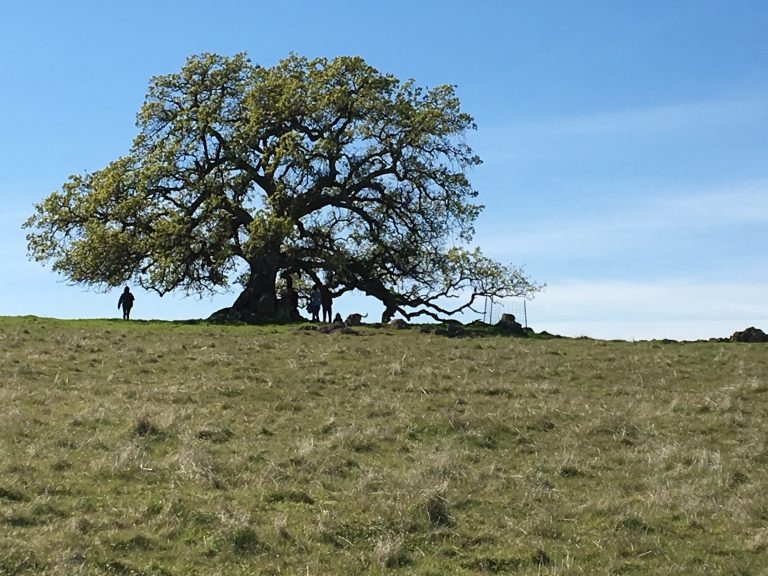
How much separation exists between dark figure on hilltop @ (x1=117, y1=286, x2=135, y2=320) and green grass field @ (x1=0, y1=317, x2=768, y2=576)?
19.1 metres

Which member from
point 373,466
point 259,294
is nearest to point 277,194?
point 259,294

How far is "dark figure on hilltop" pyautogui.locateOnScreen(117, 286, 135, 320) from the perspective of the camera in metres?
49.1

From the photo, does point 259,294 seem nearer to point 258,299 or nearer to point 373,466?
point 258,299

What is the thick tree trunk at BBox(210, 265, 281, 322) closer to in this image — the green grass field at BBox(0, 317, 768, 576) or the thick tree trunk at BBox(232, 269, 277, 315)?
the thick tree trunk at BBox(232, 269, 277, 315)

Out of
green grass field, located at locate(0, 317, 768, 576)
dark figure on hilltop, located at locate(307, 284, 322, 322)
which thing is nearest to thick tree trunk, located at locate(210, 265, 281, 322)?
dark figure on hilltop, located at locate(307, 284, 322, 322)

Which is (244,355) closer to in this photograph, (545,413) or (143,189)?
(545,413)

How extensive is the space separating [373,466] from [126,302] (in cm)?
3511

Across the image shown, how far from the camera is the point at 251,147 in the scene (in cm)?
4988

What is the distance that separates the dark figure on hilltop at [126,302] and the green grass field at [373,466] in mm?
19078

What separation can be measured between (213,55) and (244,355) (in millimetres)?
26204

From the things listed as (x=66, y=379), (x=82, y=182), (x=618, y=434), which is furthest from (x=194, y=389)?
(x=82, y=182)

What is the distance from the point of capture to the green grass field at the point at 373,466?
40.0ft

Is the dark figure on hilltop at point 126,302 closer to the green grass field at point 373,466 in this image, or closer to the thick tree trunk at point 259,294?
the thick tree trunk at point 259,294

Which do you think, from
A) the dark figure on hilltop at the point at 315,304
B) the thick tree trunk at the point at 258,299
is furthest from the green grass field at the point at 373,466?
the dark figure on hilltop at the point at 315,304
